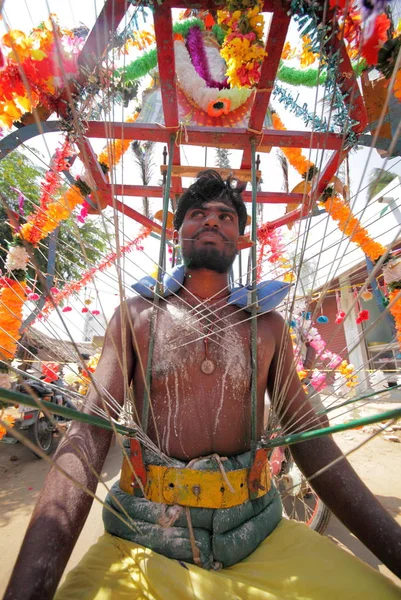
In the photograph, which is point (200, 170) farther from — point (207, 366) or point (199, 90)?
point (207, 366)

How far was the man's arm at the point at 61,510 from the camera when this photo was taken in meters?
0.84

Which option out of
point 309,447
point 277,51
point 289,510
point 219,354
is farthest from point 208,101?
point 289,510

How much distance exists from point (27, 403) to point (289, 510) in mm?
3540

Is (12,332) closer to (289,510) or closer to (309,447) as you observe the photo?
(309,447)

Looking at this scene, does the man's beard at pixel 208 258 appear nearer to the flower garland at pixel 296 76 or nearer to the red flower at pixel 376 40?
the red flower at pixel 376 40

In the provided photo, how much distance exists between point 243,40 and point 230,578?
2.38 m

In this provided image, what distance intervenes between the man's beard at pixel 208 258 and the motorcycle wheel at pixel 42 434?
17.2ft

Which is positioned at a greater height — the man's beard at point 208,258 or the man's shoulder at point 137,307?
the man's beard at point 208,258

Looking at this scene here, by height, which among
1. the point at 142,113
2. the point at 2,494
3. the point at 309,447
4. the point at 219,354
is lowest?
the point at 2,494

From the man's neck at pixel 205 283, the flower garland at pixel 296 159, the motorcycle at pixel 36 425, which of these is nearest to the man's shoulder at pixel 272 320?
the man's neck at pixel 205 283

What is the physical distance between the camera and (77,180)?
2.76 m

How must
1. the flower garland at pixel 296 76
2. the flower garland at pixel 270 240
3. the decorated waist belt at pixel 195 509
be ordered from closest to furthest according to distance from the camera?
the decorated waist belt at pixel 195 509, the flower garland at pixel 270 240, the flower garland at pixel 296 76

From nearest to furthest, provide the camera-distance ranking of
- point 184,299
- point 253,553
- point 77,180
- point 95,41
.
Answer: point 253,553 < point 184,299 < point 95,41 < point 77,180

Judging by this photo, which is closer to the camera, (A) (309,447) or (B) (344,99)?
(A) (309,447)
